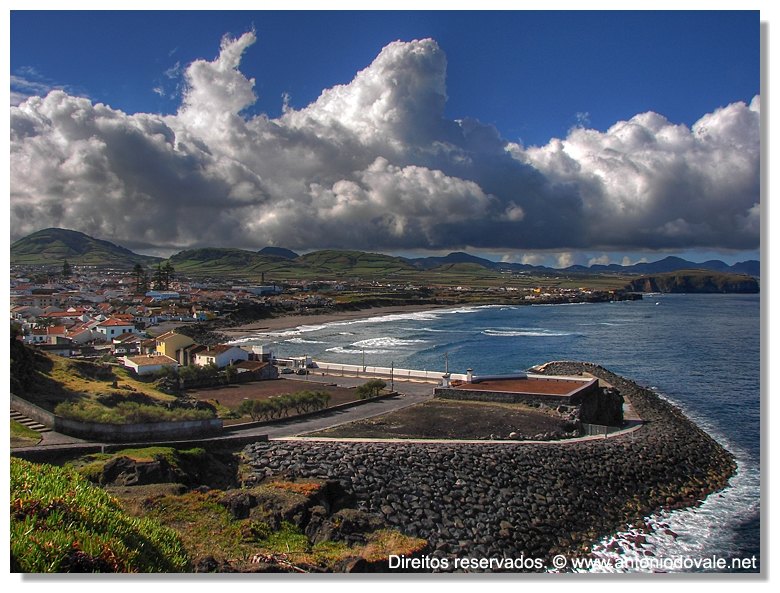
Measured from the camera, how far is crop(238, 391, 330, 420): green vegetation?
21.5 meters

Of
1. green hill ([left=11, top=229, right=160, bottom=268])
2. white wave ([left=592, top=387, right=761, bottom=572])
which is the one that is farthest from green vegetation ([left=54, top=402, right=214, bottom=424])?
green hill ([left=11, top=229, right=160, bottom=268])

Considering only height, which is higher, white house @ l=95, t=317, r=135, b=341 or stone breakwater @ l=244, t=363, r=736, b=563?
white house @ l=95, t=317, r=135, b=341

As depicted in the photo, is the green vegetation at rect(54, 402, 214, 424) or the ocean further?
the green vegetation at rect(54, 402, 214, 424)

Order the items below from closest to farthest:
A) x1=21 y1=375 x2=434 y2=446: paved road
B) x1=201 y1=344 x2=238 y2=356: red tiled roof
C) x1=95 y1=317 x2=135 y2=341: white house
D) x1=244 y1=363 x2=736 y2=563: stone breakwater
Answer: x1=244 y1=363 x2=736 y2=563: stone breakwater → x1=21 y1=375 x2=434 y2=446: paved road → x1=201 y1=344 x2=238 y2=356: red tiled roof → x1=95 y1=317 x2=135 y2=341: white house

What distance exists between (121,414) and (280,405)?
5679 millimetres

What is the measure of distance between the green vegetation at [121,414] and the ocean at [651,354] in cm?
1216

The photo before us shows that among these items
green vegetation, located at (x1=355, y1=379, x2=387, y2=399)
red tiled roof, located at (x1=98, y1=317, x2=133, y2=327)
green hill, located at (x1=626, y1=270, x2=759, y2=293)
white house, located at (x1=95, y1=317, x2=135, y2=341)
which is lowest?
green vegetation, located at (x1=355, y1=379, x2=387, y2=399)

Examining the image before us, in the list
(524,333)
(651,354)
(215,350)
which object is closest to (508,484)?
(215,350)

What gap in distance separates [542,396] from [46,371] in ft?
64.4

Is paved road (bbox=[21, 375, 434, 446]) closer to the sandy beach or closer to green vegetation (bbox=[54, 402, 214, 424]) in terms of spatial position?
green vegetation (bbox=[54, 402, 214, 424])

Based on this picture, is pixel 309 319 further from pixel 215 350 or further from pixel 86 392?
pixel 86 392

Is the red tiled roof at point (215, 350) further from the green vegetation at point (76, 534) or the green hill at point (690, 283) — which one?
the green hill at point (690, 283)

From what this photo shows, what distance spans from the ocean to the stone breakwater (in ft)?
2.77

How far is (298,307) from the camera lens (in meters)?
100
